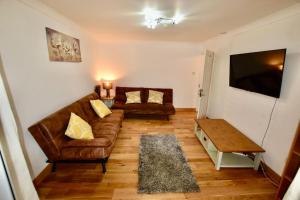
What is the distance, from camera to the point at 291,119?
1.80 meters

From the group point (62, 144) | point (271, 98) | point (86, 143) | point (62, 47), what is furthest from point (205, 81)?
point (62, 144)

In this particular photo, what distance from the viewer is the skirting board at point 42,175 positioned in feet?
5.84

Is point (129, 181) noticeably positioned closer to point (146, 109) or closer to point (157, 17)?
point (146, 109)

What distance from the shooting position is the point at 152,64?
4621 millimetres

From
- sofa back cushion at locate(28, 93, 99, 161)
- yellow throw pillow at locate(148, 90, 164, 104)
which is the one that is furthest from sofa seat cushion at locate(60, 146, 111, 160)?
yellow throw pillow at locate(148, 90, 164, 104)

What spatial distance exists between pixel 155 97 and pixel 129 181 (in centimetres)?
261

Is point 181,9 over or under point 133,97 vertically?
over

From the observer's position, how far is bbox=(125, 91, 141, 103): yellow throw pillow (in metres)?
4.14

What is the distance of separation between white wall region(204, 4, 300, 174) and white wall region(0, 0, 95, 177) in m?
3.19

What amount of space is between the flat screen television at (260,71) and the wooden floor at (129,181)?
1.25 metres

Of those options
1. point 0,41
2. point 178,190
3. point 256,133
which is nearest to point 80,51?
point 0,41

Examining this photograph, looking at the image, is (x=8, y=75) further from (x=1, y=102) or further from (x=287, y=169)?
(x=287, y=169)

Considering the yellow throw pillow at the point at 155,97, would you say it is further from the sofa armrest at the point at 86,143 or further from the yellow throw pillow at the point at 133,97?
the sofa armrest at the point at 86,143

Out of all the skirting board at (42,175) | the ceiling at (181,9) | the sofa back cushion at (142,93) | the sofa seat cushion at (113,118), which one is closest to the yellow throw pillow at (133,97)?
the sofa back cushion at (142,93)
